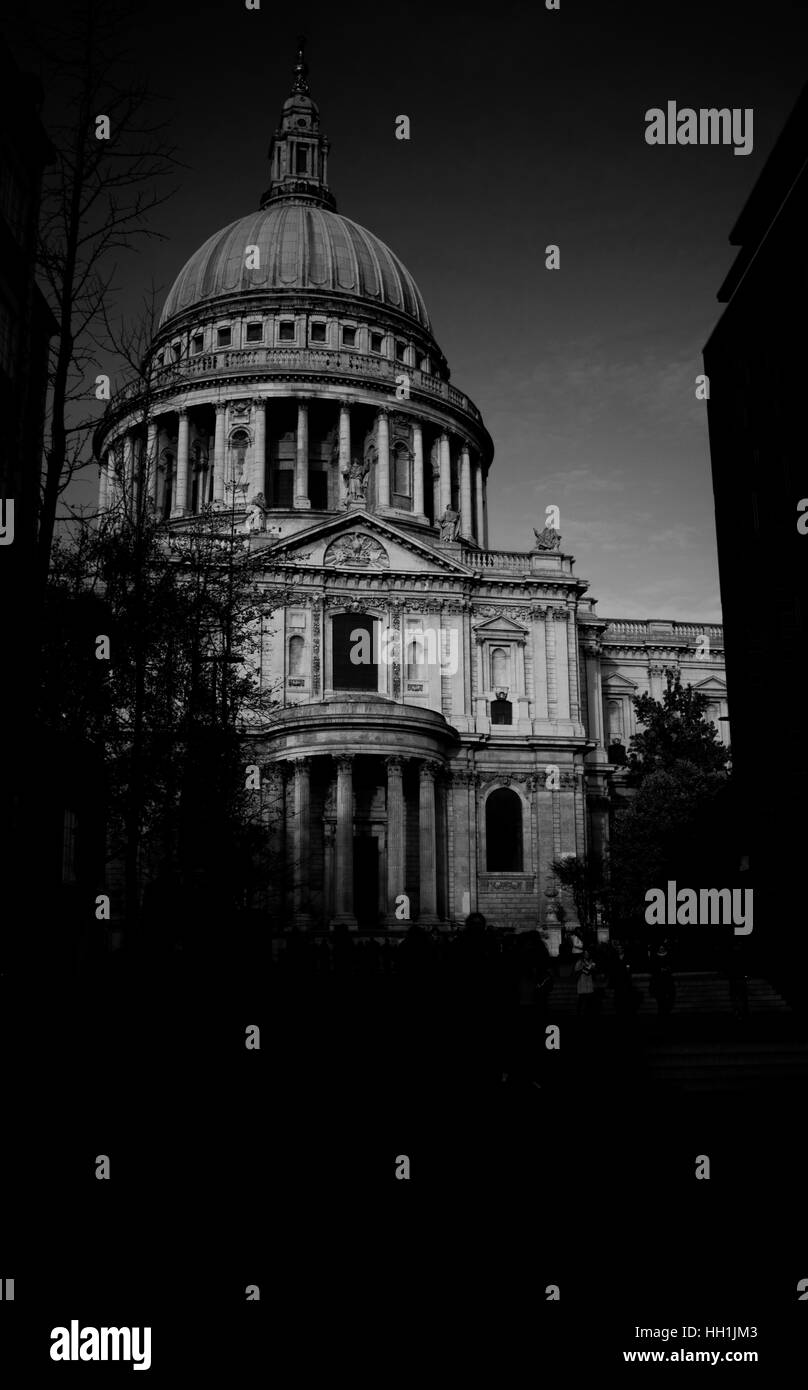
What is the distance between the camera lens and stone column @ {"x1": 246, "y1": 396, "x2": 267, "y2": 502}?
7644cm

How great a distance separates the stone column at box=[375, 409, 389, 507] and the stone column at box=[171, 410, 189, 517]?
12123 mm

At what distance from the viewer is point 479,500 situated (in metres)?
86.3

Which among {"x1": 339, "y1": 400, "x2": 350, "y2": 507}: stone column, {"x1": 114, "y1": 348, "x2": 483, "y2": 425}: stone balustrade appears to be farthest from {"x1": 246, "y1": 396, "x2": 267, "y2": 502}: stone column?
{"x1": 339, "y1": 400, "x2": 350, "y2": 507}: stone column

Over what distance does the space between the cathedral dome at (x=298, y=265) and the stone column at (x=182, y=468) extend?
1031 cm

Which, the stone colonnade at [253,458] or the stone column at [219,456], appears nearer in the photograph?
the stone colonnade at [253,458]

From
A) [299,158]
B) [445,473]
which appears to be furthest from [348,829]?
[299,158]

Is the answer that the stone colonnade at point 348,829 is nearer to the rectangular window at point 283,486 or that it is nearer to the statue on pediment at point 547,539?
the statue on pediment at point 547,539

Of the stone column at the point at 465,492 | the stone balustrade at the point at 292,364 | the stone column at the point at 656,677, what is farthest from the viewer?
the stone column at the point at 465,492

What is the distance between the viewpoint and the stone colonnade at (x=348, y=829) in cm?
5522

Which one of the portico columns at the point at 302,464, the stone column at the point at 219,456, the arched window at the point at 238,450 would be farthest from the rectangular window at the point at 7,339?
the arched window at the point at 238,450

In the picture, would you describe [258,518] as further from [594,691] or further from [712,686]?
[712,686]

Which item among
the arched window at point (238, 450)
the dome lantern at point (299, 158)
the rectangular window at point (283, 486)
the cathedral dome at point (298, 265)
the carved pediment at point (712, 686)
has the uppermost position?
the dome lantern at point (299, 158)

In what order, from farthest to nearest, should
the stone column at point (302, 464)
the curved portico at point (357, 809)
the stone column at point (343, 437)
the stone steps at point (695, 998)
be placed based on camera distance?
the stone column at point (343, 437), the stone column at point (302, 464), the curved portico at point (357, 809), the stone steps at point (695, 998)
